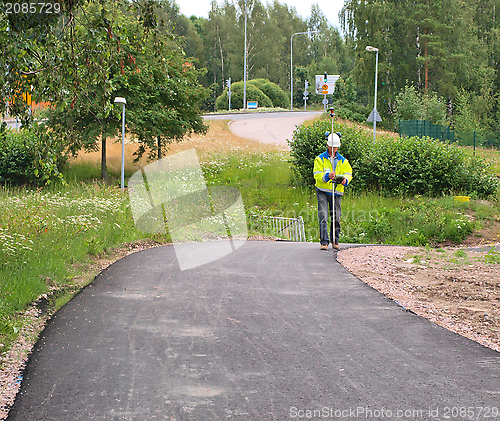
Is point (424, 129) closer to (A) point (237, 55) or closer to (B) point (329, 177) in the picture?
(B) point (329, 177)

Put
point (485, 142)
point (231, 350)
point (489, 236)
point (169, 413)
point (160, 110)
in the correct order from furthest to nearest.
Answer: point (485, 142)
point (160, 110)
point (489, 236)
point (231, 350)
point (169, 413)

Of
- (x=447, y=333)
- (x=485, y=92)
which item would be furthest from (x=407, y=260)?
(x=485, y=92)

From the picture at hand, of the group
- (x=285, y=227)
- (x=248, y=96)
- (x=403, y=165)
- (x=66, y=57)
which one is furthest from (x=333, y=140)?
(x=248, y=96)

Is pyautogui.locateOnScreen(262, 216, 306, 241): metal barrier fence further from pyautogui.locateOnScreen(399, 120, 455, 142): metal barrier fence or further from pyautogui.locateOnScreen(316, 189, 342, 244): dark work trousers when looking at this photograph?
pyautogui.locateOnScreen(399, 120, 455, 142): metal barrier fence

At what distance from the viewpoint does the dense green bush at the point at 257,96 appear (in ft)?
199

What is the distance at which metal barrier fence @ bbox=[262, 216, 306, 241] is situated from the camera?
17.4m

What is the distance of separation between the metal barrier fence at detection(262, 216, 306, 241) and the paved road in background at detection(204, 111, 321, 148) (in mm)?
15789

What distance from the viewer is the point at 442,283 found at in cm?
714

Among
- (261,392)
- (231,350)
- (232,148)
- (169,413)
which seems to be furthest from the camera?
(232,148)

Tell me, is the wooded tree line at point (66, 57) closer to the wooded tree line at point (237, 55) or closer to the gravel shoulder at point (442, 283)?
the wooded tree line at point (237, 55)

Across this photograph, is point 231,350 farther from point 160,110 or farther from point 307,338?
point 160,110

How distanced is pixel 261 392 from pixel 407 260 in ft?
19.4

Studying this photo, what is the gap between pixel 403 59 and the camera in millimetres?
55906

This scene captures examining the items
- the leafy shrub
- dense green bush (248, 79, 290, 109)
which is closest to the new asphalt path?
the leafy shrub
